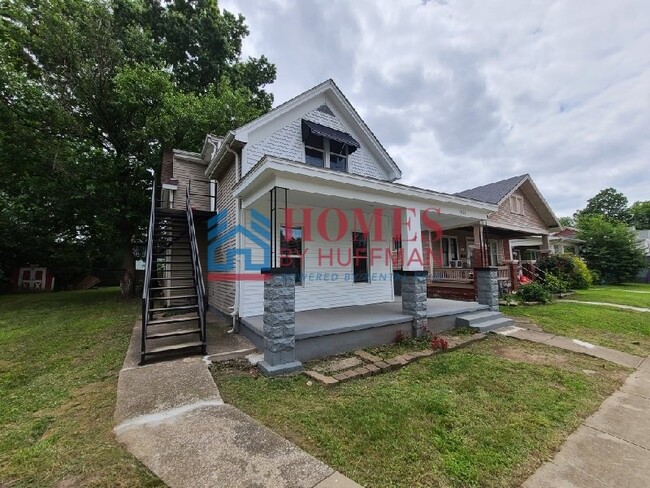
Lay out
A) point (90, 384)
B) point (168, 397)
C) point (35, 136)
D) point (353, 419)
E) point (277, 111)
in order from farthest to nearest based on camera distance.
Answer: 1. point (35, 136)
2. point (277, 111)
3. point (90, 384)
4. point (168, 397)
5. point (353, 419)

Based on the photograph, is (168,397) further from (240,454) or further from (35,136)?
(35,136)

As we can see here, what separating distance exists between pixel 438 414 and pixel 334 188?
3.80 m

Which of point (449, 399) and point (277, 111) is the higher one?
point (277, 111)

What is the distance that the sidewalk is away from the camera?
6.98 feet

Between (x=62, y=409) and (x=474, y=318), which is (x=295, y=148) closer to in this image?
→ (x=474, y=318)

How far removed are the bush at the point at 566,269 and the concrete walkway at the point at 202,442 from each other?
16.3m

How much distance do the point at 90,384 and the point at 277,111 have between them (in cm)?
647

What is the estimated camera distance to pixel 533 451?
2.44 metres

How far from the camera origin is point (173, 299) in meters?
6.41

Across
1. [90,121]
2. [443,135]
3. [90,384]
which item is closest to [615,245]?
[443,135]

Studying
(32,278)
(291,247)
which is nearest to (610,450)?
(291,247)

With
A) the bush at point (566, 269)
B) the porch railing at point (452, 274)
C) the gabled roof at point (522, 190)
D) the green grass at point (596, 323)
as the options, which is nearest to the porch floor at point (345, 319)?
the green grass at point (596, 323)

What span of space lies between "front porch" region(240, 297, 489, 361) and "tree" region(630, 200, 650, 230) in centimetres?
6000

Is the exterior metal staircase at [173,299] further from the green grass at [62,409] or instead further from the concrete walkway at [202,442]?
the concrete walkway at [202,442]
